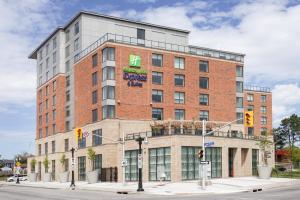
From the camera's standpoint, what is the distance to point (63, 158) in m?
89.8

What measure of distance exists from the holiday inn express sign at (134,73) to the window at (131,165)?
12547 mm

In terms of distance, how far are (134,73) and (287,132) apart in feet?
286

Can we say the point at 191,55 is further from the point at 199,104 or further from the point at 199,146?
the point at 199,146

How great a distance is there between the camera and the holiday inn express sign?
7869 cm

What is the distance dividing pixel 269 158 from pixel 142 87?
2264 cm

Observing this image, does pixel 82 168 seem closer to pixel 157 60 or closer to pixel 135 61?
pixel 135 61

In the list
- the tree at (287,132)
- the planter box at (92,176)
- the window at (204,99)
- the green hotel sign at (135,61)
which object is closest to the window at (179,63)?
the window at (204,99)

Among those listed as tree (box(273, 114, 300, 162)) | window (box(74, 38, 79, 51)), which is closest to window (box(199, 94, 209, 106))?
window (box(74, 38, 79, 51))

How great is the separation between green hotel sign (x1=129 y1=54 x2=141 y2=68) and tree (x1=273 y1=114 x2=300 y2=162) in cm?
8218

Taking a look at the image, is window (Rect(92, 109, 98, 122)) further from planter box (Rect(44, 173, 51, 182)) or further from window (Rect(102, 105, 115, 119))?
planter box (Rect(44, 173, 51, 182))

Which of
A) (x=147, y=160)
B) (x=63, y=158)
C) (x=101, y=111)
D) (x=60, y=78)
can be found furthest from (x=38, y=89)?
(x=147, y=160)

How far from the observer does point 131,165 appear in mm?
70812

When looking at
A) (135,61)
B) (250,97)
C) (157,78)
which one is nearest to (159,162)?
(157,78)

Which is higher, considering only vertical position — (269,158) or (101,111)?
(101,111)
